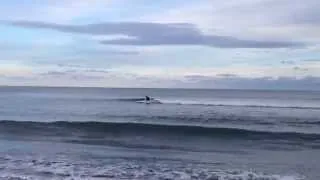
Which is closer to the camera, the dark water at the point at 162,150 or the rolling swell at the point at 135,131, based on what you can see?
the dark water at the point at 162,150

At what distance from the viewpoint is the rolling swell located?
21.3 m

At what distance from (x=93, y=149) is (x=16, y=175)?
587 cm

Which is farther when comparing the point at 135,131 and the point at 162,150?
the point at 135,131

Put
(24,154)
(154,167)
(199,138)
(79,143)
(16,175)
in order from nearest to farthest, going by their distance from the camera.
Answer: (16,175)
(154,167)
(24,154)
(79,143)
(199,138)

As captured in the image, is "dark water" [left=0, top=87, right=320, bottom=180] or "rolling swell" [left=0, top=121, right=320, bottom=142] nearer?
"dark water" [left=0, top=87, right=320, bottom=180]

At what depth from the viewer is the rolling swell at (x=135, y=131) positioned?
69.8 ft

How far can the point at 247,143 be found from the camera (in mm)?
19094

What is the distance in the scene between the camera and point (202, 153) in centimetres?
1648

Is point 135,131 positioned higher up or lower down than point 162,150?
higher up

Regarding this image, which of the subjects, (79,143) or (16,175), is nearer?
(16,175)

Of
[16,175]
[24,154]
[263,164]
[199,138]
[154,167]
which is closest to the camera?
[16,175]

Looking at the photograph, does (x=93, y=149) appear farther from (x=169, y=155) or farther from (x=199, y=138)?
(x=199, y=138)

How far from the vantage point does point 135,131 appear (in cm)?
2367

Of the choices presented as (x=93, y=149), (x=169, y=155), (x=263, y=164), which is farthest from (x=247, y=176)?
(x=93, y=149)
